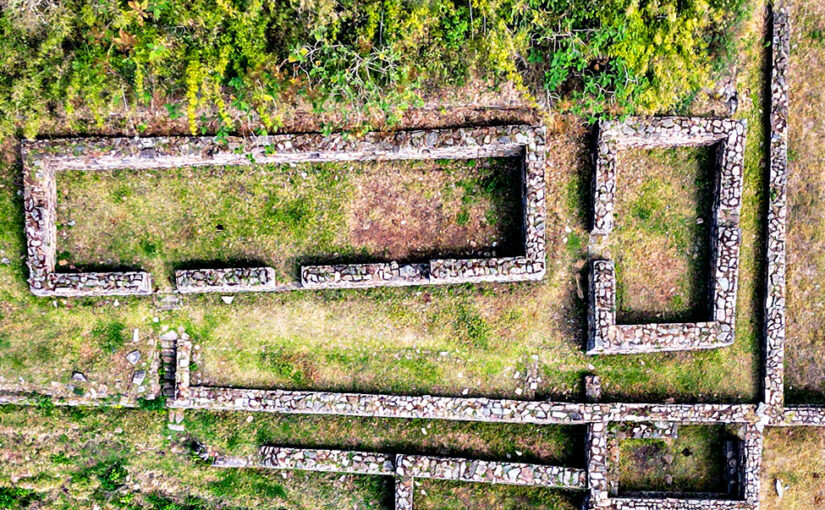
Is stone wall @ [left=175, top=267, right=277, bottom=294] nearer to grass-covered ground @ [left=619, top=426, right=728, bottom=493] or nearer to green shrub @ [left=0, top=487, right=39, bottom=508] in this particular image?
green shrub @ [left=0, top=487, right=39, bottom=508]

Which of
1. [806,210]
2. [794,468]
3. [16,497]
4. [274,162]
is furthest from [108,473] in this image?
[806,210]

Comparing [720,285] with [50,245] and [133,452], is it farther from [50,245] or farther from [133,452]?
[50,245]

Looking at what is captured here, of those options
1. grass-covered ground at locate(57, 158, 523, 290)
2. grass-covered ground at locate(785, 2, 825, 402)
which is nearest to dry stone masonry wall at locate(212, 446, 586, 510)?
grass-covered ground at locate(57, 158, 523, 290)

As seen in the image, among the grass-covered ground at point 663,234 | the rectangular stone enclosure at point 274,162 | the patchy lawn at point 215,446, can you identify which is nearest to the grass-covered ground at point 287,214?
the rectangular stone enclosure at point 274,162

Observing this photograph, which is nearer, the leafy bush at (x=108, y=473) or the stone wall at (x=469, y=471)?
the stone wall at (x=469, y=471)

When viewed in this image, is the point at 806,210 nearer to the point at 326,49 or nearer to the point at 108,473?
the point at 326,49

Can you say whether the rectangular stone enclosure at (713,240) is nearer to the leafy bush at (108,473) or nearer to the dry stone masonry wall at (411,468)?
the dry stone masonry wall at (411,468)
